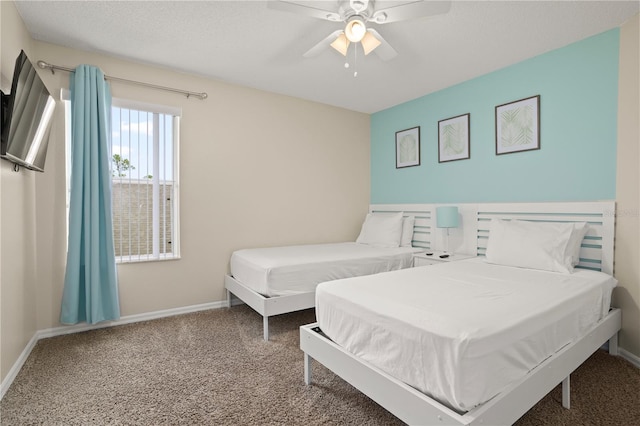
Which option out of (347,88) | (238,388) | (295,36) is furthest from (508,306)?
(347,88)

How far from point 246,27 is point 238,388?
8.78 ft

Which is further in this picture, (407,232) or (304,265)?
(407,232)

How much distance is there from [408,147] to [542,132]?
161 cm

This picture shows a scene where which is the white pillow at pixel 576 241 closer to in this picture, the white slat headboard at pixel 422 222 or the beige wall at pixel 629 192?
the beige wall at pixel 629 192

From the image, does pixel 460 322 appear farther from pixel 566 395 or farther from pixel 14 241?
pixel 14 241

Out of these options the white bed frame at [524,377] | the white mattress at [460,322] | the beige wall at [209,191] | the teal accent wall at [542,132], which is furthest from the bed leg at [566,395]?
the beige wall at [209,191]

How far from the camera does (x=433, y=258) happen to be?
11.4 feet

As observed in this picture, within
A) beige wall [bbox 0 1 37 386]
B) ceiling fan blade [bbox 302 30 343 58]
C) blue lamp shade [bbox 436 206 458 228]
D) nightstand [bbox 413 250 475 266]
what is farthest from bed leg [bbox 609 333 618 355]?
beige wall [bbox 0 1 37 386]

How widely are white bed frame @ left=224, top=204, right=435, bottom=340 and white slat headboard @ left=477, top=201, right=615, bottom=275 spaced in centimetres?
110

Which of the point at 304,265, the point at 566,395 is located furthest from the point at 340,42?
the point at 566,395

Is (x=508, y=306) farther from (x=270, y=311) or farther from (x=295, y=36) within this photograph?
(x=295, y=36)

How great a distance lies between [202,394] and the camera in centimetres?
202

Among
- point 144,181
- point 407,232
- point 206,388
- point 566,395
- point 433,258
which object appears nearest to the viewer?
point 566,395

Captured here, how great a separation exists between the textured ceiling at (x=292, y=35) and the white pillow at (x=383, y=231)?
1671 millimetres
